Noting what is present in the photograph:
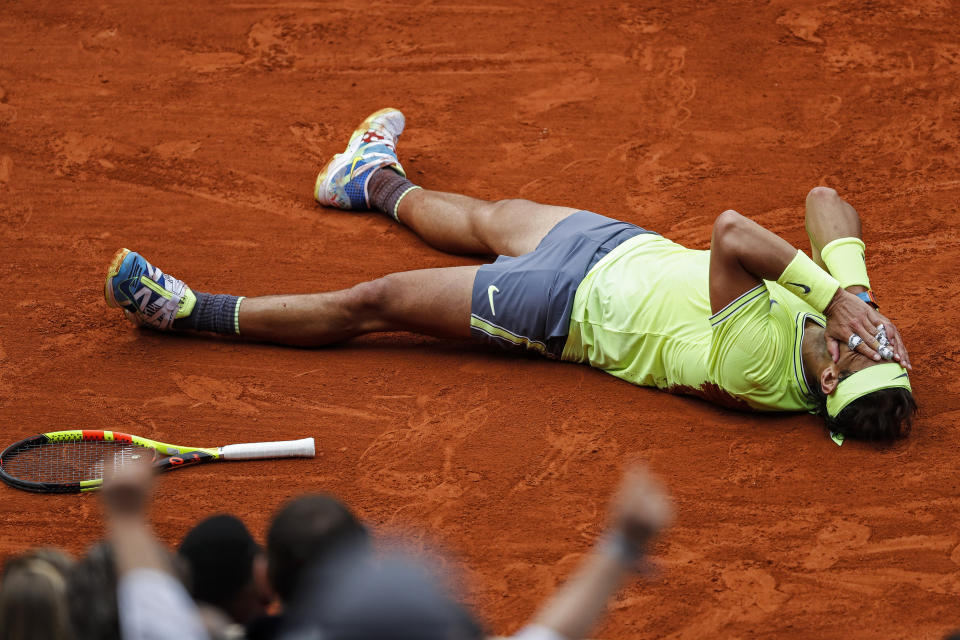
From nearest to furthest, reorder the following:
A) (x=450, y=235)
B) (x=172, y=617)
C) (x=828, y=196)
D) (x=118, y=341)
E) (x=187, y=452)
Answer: (x=172, y=617) → (x=187, y=452) → (x=828, y=196) → (x=118, y=341) → (x=450, y=235)

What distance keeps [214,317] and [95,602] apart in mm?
2570

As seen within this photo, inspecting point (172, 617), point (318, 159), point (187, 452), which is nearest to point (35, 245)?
point (318, 159)

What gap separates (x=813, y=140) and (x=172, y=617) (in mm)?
4843

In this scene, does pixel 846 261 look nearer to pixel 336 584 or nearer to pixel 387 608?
pixel 336 584

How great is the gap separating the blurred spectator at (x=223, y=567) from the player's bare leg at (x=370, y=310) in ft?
7.03

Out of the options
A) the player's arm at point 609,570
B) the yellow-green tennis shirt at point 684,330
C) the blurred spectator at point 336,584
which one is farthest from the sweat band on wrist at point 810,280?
the player's arm at point 609,570

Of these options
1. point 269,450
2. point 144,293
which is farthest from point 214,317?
point 269,450

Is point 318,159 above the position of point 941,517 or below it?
above

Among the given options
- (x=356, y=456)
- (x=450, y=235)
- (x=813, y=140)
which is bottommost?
(x=356, y=456)

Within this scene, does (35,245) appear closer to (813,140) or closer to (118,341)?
(118,341)

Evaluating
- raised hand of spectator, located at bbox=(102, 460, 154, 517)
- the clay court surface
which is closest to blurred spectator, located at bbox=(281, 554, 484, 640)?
raised hand of spectator, located at bbox=(102, 460, 154, 517)

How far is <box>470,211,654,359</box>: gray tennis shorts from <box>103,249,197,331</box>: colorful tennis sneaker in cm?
138

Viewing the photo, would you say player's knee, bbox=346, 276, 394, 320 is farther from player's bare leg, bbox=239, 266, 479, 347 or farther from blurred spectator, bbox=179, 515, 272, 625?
blurred spectator, bbox=179, 515, 272, 625

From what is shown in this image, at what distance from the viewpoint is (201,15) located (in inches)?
292
